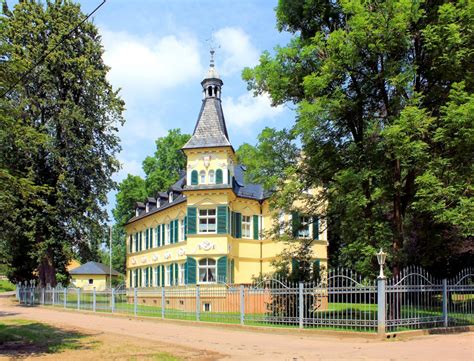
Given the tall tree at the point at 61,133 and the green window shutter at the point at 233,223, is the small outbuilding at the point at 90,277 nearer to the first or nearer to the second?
the tall tree at the point at 61,133

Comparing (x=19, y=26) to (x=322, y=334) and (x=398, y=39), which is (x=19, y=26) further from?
(x=322, y=334)

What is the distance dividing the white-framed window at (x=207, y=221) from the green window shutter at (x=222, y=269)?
1902mm

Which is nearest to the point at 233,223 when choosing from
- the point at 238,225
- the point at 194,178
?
the point at 238,225

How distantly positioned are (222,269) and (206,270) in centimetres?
116

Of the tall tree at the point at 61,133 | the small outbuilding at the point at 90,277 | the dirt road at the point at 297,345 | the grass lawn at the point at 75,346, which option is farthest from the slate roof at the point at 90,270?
the grass lawn at the point at 75,346

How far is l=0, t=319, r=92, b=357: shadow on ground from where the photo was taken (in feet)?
38.6

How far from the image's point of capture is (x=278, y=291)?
17.7m

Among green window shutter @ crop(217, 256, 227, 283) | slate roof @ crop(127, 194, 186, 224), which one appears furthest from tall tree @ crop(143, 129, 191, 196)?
green window shutter @ crop(217, 256, 227, 283)

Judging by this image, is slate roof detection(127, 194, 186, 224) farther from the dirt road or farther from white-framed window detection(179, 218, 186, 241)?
the dirt road

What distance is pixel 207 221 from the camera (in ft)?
107

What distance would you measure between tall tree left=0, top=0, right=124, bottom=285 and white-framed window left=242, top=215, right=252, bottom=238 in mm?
9866

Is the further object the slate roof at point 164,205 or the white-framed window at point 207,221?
the slate roof at point 164,205

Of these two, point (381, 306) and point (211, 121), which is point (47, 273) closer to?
point (211, 121)

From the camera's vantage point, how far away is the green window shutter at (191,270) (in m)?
32.0
